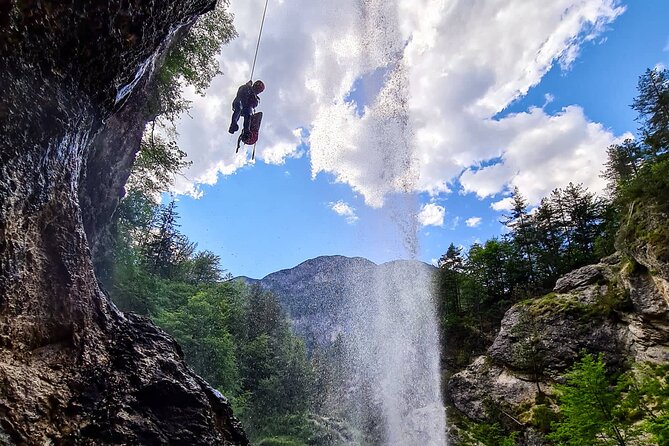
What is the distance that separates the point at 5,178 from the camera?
297 centimetres

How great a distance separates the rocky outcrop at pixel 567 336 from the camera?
563 inches

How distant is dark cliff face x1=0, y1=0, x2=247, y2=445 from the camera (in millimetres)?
2951

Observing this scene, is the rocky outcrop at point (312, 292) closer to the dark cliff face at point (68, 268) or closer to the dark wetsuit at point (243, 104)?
the dark wetsuit at point (243, 104)

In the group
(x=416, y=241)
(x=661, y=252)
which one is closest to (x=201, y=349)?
(x=416, y=241)

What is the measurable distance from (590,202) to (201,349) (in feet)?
105

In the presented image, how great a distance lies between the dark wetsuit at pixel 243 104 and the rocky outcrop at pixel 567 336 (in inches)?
623

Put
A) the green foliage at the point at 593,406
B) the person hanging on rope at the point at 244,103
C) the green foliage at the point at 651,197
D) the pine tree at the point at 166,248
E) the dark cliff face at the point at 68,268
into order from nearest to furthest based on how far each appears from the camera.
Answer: the dark cliff face at the point at 68,268
the green foliage at the point at 593,406
the person hanging on rope at the point at 244,103
the green foliage at the point at 651,197
the pine tree at the point at 166,248

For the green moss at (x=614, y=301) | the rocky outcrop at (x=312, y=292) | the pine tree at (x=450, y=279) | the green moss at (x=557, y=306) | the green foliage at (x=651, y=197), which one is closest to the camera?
the green foliage at (x=651, y=197)

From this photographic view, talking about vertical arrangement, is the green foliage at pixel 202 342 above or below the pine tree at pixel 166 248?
below

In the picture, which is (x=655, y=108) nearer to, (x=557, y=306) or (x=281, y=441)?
(x=557, y=306)

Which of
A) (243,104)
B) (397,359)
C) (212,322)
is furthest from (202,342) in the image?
(243,104)

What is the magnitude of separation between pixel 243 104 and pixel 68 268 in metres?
6.06

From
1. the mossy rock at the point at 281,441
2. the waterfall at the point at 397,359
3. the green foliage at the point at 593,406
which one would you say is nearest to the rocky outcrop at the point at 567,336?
the waterfall at the point at 397,359

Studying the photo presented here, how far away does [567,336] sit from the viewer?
1705 centimetres
